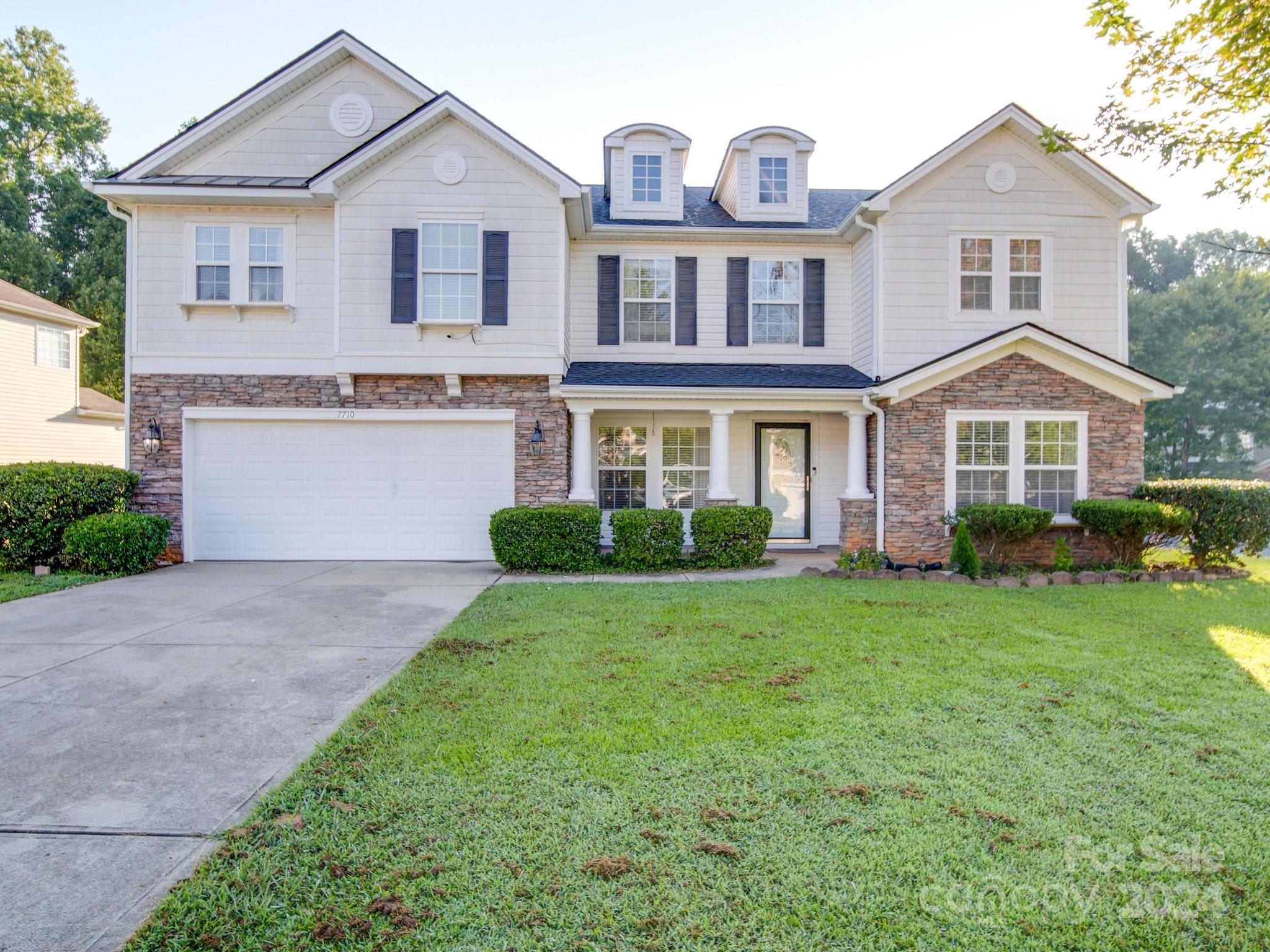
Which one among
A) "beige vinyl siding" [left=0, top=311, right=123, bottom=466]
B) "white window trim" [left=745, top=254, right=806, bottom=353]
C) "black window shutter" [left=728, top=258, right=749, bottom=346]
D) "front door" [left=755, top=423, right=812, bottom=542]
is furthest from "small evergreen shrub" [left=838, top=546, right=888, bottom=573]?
"beige vinyl siding" [left=0, top=311, right=123, bottom=466]

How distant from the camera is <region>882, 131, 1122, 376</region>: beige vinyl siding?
1112 cm

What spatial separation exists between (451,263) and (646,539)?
16.8 feet

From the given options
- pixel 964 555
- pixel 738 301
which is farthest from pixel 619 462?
pixel 964 555

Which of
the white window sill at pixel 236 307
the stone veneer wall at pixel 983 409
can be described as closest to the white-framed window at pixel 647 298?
the stone veneer wall at pixel 983 409

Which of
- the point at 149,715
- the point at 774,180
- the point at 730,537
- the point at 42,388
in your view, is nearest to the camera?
the point at 149,715

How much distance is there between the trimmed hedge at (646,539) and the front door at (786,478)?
2929 mm

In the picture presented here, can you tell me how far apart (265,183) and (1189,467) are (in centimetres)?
3495

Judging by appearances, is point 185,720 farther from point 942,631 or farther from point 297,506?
point 297,506

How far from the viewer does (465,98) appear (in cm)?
1034

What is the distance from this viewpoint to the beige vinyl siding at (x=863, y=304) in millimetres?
11406

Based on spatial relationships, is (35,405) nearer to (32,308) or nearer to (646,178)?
(32,308)

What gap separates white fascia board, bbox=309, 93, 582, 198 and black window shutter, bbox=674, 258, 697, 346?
8.02ft

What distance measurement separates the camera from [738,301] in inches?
481

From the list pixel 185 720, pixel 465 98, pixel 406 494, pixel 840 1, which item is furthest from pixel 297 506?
pixel 840 1
